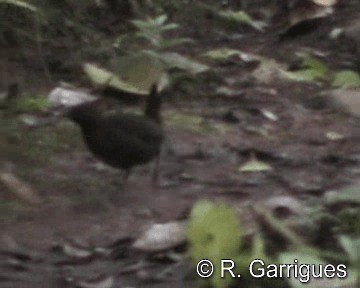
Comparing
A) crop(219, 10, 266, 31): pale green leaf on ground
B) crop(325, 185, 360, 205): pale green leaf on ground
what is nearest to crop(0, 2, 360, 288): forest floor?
crop(325, 185, 360, 205): pale green leaf on ground

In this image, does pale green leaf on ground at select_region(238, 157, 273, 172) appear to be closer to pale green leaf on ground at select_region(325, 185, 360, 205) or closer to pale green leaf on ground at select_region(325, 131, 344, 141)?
pale green leaf on ground at select_region(325, 131, 344, 141)

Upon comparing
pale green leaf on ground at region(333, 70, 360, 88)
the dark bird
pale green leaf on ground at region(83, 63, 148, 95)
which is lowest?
the dark bird

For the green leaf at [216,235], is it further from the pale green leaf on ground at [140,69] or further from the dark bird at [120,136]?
the pale green leaf on ground at [140,69]

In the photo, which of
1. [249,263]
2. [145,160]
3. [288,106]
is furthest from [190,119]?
[249,263]

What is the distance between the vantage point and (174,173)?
5.93m

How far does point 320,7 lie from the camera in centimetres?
933

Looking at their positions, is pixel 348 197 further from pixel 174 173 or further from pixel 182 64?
pixel 182 64

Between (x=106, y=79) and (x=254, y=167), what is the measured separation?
165cm

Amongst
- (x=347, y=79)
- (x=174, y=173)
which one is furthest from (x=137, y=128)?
(x=347, y=79)

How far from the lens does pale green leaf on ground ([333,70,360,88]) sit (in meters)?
7.66

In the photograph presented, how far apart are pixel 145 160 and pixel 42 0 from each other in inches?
111

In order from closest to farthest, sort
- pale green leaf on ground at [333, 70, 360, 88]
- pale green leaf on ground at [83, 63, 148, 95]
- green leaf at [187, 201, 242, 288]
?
green leaf at [187, 201, 242, 288], pale green leaf on ground at [83, 63, 148, 95], pale green leaf on ground at [333, 70, 360, 88]

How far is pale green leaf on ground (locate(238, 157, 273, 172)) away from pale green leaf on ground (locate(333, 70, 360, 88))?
1866 mm

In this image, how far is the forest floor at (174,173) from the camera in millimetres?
4523
